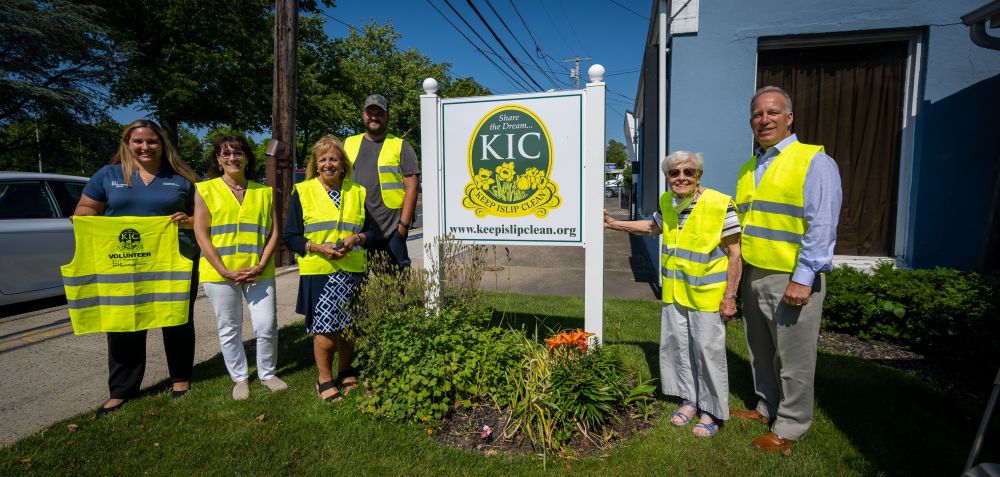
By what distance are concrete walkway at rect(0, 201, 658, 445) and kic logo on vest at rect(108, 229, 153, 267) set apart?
3.46 feet

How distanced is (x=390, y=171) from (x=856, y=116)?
5313 millimetres

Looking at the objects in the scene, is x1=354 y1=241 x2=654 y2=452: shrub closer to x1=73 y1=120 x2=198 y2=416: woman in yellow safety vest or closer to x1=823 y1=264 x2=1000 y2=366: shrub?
x1=73 y1=120 x2=198 y2=416: woman in yellow safety vest

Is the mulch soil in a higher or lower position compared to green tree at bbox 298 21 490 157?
lower

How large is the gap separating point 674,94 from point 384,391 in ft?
15.7

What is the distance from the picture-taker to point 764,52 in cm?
564

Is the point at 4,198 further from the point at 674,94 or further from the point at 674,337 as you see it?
the point at 674,94

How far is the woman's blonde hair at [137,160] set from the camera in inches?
129

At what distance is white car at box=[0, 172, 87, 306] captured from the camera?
5.45 meters

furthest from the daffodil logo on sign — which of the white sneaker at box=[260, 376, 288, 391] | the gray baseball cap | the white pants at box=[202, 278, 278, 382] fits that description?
the white sneaker at box=[260, 376, 288, 391]

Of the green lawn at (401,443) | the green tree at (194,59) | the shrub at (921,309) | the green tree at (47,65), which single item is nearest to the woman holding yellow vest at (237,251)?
the green lawn at (401,443)

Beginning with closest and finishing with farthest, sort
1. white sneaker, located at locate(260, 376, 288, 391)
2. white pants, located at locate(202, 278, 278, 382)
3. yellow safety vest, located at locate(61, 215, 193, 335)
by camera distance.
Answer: yellow safety vest, located at locate(61, 215, 193, 335) < white pants, located at locate(202, 278, 278, 382) < white sneaker, located at locate(260, 376, 288, 391)

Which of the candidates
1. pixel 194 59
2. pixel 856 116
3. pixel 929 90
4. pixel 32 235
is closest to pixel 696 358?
pixel 856 116

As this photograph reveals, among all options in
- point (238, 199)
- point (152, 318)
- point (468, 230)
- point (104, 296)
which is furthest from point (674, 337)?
point (104, 296)

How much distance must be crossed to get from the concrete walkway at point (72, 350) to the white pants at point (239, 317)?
0.86 metres
